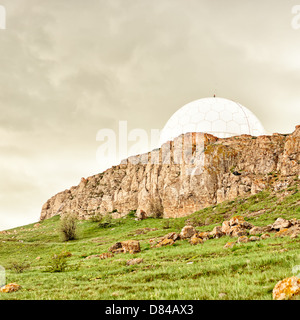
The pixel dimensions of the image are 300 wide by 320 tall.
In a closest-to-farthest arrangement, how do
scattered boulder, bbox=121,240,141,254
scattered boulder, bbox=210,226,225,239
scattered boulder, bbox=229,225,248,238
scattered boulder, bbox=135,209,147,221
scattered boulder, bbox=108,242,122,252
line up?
scattered boulder, bbox=229,225,248,238
scattered boulder, bbox=121,240,141,254
scattered boulder, bbox=210,226,225,239
scattered boulder, bbox=108,242,122,252
scattered boulder, bbox=135,209,147,221

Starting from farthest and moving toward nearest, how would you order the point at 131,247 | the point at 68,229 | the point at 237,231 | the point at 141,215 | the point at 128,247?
the point at 141,215
the point at 68,229
the point at 128,247
the point at 131,247
the point at 237,231

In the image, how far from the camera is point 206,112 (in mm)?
81250

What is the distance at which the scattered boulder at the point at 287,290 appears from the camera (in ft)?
17.3

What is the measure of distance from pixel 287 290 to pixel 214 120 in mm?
76979

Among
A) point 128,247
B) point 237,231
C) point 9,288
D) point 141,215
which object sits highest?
point 141,215

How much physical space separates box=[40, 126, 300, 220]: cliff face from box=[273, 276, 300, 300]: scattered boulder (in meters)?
43.0

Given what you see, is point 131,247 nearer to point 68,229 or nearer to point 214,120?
point 68,229

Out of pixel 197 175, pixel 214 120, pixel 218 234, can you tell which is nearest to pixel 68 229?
pixel 197 175

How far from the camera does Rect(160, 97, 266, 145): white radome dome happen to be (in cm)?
7719

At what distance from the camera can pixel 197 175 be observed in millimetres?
66062

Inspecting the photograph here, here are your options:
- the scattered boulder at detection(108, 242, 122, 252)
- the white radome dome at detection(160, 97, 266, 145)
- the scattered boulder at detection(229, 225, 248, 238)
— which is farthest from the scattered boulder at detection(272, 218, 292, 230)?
the white radome dome at detection(160, 97, 266, 145)

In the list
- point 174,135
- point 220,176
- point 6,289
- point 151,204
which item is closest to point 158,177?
point 151,204

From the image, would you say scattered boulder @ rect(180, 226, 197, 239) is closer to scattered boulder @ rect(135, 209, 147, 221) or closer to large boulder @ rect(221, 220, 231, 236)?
large boulder @ rect(221, 220, 231, 236)

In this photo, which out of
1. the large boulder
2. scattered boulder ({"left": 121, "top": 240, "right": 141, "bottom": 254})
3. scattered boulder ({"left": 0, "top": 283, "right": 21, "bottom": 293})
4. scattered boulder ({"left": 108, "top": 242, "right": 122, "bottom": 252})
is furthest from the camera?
scattered boulder ({"left": 108, "top": 242, "right": 122, "bottom": 252})
